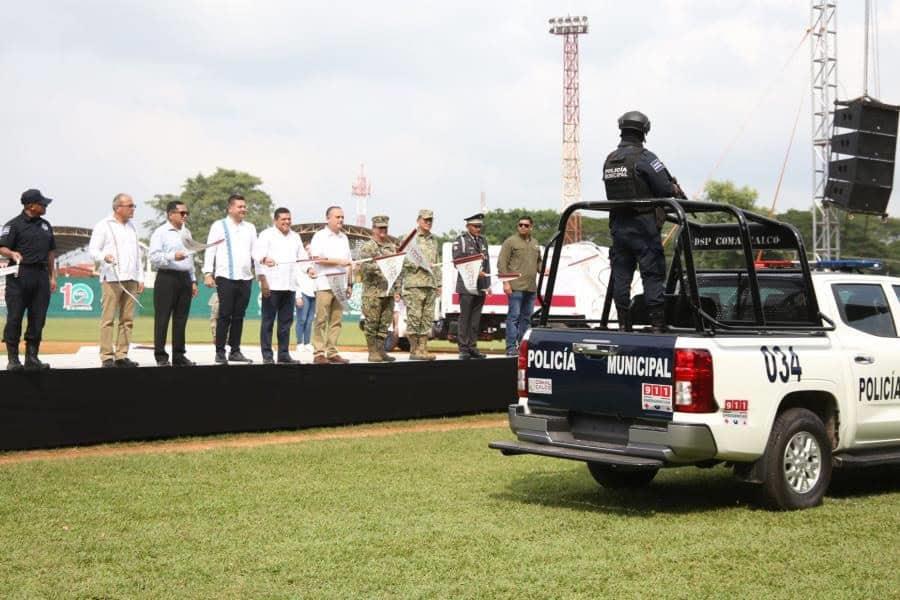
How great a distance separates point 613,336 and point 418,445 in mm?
4373

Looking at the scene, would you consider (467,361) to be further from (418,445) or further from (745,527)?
(745,527)

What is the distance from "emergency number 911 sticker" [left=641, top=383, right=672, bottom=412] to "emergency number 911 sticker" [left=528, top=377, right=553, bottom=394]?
898 mm

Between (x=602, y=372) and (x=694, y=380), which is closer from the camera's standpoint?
(x=694, y=380)

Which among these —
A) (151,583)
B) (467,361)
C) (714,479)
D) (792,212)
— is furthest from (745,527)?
(792,212)

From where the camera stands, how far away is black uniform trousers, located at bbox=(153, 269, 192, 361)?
12.7 meters

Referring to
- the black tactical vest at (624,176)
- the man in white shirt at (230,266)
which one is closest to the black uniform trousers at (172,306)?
the man in white shirt at (230,266)

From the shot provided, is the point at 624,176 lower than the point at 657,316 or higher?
higher

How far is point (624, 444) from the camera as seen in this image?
820 centimetres

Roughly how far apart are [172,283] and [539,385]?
5.53 meters

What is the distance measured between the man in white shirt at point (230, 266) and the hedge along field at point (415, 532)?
8.70ft

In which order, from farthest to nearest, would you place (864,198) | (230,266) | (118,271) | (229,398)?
(864,198) → (230,266) → (229,398) → (118,271)

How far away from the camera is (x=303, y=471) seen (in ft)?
34.0

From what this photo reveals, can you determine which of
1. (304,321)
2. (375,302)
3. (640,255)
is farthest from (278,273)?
(640,255)

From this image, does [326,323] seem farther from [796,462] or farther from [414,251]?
[796,462]
